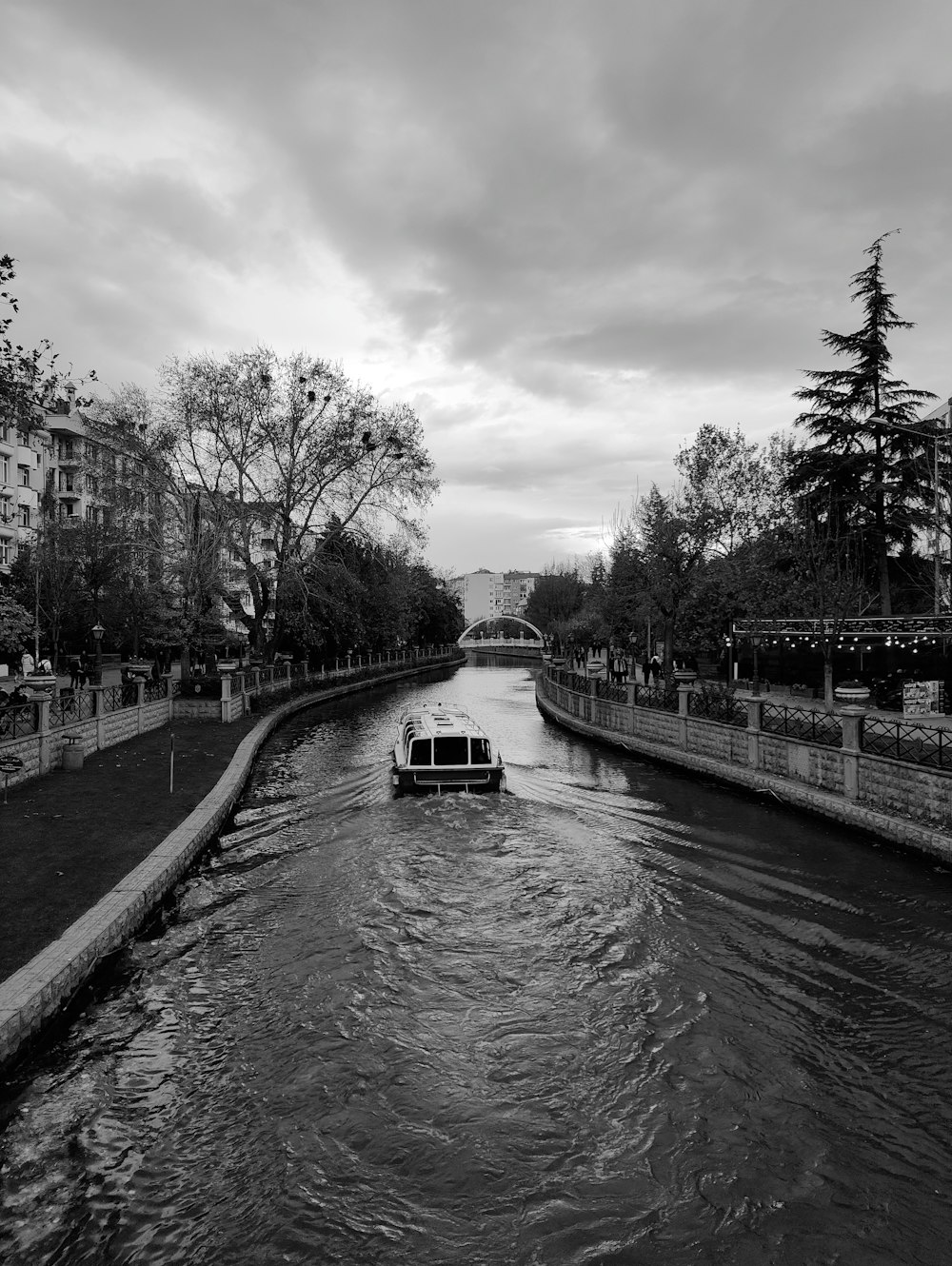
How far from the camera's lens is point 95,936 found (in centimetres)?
802

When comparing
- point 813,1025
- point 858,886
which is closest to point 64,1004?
point 813,1025

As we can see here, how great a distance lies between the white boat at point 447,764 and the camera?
1773cm

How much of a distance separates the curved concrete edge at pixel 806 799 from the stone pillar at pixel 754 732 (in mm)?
254

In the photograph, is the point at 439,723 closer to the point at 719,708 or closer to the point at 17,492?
the point at 719,708

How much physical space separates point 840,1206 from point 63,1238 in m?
4.95

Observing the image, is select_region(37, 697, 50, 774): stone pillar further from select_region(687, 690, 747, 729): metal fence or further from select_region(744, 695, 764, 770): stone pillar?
select_region(687, 690, 747, 729): metal fence

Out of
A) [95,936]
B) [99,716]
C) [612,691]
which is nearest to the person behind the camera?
[95,936]

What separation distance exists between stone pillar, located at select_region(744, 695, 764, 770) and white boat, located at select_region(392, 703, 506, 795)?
5.61 meters

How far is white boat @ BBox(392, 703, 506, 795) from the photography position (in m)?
17.7

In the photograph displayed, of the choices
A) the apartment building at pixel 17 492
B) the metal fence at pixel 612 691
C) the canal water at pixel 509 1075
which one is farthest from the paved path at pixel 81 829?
the apartment building at pixel 17 492

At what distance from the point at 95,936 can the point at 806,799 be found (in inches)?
494

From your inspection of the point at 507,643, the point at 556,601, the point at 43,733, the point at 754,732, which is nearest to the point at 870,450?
the point at 754,732

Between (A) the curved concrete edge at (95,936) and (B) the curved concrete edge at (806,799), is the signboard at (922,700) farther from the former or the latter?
(A) the curved concrete edge at (95,936)

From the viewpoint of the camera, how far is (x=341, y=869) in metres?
12.6
